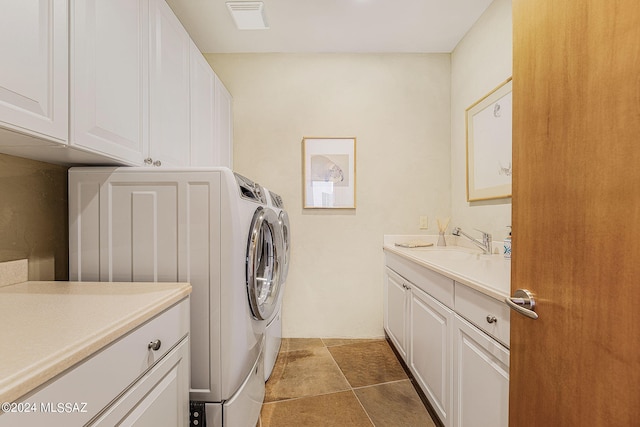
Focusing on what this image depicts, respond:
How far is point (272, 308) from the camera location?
1633 mm

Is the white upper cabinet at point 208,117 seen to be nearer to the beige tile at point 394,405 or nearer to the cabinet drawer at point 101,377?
the cabinet drawer at point 101,377

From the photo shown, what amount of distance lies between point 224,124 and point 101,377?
2.13 m

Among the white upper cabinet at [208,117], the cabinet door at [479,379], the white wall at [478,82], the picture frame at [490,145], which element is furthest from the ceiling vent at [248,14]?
the cabinet door at [479,379]

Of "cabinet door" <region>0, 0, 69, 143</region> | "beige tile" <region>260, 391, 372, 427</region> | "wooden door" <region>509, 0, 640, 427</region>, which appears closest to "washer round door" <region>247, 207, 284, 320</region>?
"beige tile" <region>260, 391, 372, 427</region>

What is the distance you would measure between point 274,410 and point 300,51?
9.10ft

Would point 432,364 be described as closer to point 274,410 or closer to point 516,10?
point 274,410

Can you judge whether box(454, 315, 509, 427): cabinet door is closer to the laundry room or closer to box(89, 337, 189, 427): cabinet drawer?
the laundry room

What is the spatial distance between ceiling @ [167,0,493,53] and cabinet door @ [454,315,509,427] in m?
2.09

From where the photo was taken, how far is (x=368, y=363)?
2256mm

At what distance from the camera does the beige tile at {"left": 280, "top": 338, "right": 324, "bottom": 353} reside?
8.20ft

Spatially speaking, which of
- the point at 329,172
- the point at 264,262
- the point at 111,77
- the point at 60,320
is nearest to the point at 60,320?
the point at 60,320

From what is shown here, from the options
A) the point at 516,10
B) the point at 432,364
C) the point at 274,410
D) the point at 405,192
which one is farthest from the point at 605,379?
the point at 405,192

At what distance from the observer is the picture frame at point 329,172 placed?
2658 millimetres

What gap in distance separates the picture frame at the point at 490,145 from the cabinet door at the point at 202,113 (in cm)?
198
